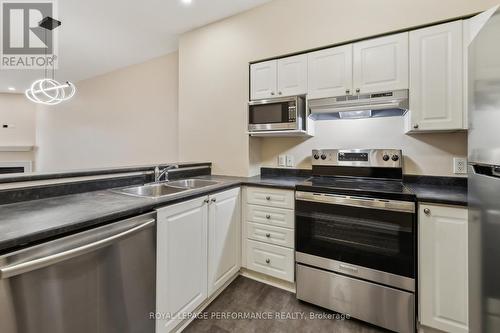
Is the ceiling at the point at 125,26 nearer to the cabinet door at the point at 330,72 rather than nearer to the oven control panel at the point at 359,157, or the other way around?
the cabinet door at the point at 330,72

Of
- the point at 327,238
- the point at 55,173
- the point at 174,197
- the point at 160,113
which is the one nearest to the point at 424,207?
the point at 327,238

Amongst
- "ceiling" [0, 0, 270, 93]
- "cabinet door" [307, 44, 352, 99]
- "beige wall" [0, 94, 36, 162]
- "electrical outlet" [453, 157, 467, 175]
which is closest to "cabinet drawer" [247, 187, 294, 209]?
"cabinet door" [307, 44, 352, 99]

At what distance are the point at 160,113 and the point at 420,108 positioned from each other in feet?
11.3

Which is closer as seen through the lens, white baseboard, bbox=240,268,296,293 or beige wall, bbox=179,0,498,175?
beige wall, bbox=179,0,498,175

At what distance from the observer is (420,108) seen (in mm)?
1731

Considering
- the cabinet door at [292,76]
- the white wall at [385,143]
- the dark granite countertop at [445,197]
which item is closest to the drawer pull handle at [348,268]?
the dark granite countertop at [445,197]

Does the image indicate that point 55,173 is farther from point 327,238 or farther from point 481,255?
point 481,255

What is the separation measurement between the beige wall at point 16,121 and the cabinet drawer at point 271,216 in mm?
7139

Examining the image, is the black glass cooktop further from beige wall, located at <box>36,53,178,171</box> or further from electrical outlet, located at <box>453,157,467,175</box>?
beige wall, located at <box>36,53,178,171</box>

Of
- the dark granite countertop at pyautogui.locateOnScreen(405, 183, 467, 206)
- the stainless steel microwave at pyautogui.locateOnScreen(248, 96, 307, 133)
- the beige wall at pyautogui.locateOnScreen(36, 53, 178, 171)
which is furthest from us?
the beige wall at pyautogui.locateOnScreen(36, 53, 178, 171)

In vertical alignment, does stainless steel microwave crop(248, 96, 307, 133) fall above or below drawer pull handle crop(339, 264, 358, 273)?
above

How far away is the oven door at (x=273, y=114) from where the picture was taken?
2.14m

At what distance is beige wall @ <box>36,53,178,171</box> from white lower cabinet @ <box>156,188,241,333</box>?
209 cm

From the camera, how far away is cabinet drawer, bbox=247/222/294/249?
195cm
